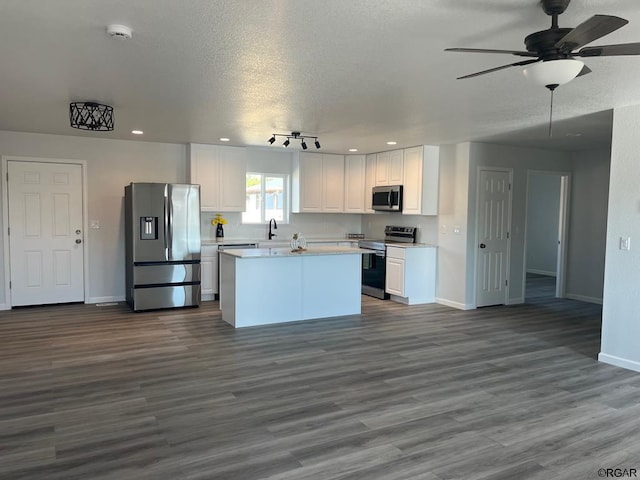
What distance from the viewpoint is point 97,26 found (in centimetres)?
257

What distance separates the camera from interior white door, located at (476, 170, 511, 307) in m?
6.83

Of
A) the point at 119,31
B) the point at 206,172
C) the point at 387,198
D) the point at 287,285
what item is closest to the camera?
the point at 119,31

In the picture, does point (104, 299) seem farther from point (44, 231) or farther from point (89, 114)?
point (89, 114)

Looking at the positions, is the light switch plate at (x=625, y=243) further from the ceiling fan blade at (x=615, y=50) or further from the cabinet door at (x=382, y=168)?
the cabinet door at (x=382, y=168)

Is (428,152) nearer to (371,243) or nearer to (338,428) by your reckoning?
(371,243)

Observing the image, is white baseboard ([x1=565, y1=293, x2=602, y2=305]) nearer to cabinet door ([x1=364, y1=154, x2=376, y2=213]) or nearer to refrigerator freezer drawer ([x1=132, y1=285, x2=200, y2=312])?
cabinet door ([x1=364, y1=154, x2=376, y2=213])

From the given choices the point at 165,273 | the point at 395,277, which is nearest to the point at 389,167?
the point at 395,277

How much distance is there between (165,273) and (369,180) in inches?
152

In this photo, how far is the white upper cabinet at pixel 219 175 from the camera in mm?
7055

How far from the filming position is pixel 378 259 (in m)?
7.52

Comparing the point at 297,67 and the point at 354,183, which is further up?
the point at 297,67

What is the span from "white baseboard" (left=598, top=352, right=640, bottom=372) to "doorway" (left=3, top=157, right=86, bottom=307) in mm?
6587

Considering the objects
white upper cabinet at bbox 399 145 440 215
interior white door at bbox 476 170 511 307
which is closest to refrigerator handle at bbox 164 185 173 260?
white upper cabinet at bbox 399 145 440 215

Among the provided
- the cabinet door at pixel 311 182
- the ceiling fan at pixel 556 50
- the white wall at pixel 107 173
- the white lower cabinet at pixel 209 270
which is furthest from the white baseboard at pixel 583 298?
the white wall at pixel 107 173
